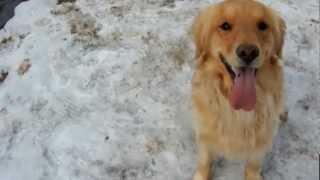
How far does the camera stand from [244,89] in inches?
124

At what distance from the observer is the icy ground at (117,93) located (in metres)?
3.91

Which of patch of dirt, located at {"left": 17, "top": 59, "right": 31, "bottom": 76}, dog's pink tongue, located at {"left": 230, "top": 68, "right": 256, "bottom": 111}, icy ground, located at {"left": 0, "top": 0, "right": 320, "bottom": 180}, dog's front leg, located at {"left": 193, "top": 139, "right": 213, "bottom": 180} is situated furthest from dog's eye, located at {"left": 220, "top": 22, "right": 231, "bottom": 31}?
patch of dirt, located at {"left": 17, "top": 59, "right": 31, "bottom": 76}

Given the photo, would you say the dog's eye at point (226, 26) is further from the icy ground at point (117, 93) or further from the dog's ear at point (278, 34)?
the icy ground at point (117, 93)

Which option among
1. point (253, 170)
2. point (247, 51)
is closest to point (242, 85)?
point (247, 51)

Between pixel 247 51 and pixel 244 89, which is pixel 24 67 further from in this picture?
pixel 247 51

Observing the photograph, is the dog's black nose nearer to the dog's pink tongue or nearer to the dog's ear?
the dog's pink tongue

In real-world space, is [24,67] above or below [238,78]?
below

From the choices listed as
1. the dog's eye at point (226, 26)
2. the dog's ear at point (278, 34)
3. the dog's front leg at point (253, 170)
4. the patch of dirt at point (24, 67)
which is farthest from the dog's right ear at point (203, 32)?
the patch of dirt at point (24, 67)

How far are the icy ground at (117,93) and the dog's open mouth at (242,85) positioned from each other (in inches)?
32.1

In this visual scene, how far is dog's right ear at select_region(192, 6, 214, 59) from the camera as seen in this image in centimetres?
325

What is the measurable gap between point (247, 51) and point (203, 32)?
40cm

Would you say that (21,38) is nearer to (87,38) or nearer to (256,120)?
(87,38)

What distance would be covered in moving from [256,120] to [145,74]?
1313 mm

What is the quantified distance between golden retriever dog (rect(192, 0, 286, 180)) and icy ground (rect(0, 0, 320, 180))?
42 cm
